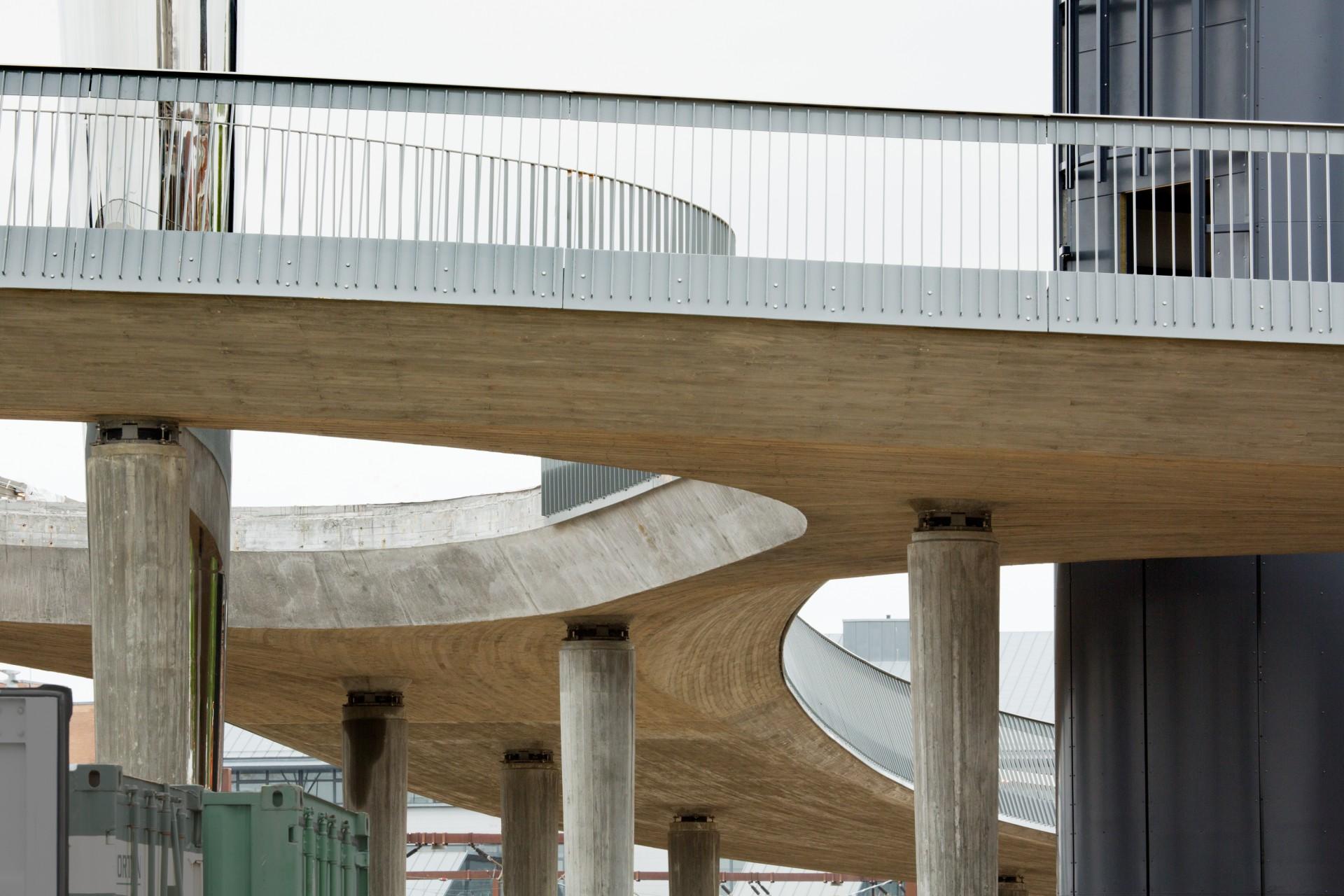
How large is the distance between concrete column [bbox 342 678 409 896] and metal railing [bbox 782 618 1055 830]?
808 cm

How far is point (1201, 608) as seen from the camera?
25797 mm

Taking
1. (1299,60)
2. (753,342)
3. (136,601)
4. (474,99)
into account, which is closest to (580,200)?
(474,99)

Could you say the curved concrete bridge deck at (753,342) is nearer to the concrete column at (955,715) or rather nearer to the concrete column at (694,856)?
the concrete column at (955,715)

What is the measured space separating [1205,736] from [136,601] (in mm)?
13287

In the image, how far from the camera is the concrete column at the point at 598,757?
32.7m

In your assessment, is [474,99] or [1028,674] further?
[1028,674]

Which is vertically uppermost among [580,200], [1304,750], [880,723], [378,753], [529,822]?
[580,200]

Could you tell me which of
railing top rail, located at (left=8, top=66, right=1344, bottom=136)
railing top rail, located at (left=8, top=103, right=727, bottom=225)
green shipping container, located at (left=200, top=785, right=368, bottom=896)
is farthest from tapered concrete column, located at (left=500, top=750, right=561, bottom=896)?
green shipping container, located at (left=200, top=785, right=368, bottom=896)

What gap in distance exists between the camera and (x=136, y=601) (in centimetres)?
2142

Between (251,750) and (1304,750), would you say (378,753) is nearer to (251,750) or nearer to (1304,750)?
(1304,750)

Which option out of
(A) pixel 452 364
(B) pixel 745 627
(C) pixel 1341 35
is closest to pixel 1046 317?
(A) pixel 452 364

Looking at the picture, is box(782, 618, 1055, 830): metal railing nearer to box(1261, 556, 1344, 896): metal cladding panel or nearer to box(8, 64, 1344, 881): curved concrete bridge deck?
box(1261, 556, 1344, 896): metal cladding panel

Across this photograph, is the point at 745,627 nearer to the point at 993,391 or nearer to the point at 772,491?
the point at 772,491

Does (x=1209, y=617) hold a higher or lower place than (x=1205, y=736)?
higher
